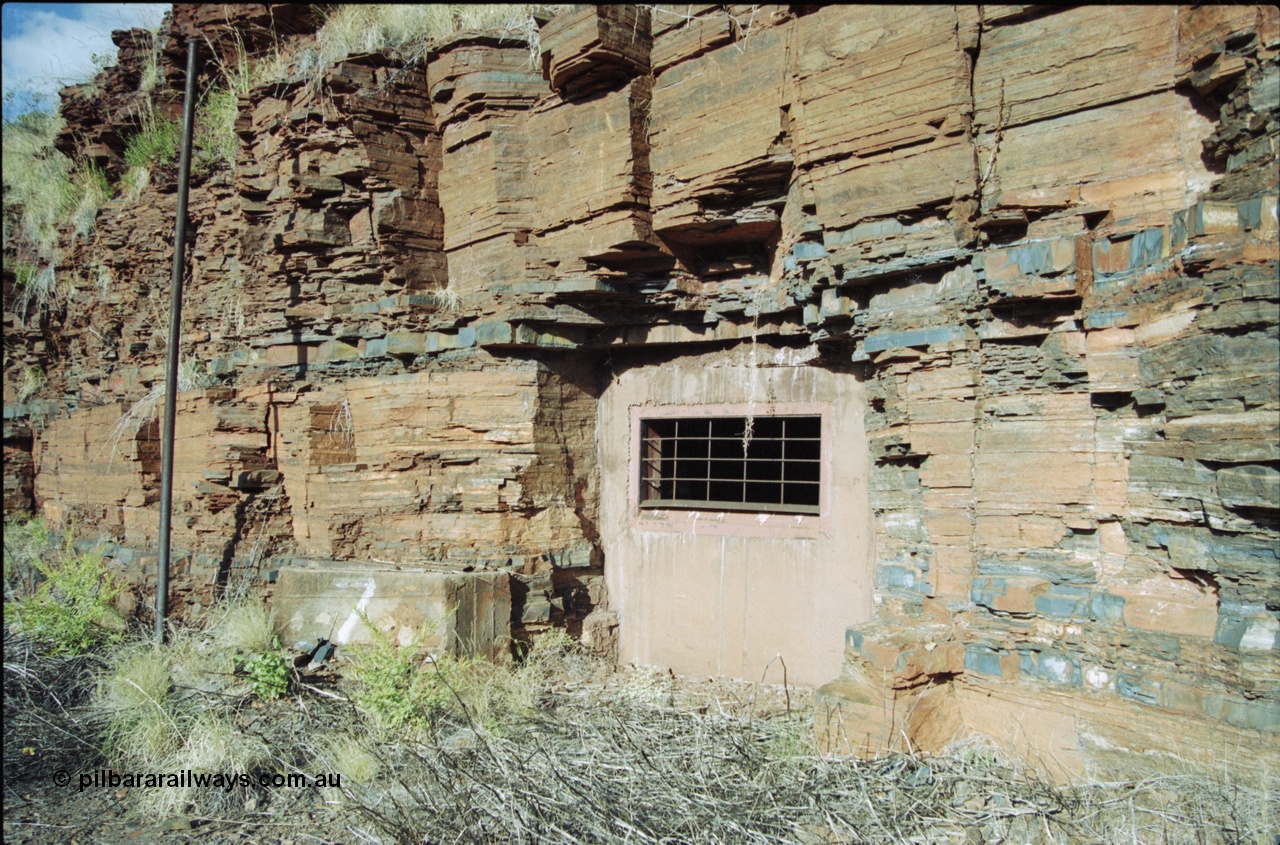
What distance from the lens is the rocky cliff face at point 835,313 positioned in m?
4.17

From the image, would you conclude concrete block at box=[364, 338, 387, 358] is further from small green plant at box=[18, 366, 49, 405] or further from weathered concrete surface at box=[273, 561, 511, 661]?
small green plant at box=[18, 366, 49, 405]

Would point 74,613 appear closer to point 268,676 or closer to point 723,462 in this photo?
point 268,676

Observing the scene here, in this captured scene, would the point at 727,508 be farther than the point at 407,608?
Yes

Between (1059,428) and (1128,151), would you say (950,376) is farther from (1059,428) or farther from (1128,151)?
(1128,151)

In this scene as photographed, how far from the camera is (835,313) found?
572 centimetres

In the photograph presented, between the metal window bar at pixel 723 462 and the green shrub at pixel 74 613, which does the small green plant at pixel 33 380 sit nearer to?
the green shrub at pixel 74 613

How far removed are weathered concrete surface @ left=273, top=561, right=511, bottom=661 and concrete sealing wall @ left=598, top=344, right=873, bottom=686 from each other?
126cm

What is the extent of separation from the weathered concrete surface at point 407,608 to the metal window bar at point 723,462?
161cm

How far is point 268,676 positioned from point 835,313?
469 centimetres

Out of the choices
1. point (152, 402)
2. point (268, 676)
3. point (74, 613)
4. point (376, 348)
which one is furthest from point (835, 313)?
point (152, 402)

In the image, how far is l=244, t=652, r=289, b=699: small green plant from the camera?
19.6ft

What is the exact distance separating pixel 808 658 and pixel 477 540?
9.35ft

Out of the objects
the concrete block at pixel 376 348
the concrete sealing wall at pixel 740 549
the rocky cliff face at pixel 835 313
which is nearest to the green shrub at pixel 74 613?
the rocky cliff face at pixel 835 313

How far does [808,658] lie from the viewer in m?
6.27
